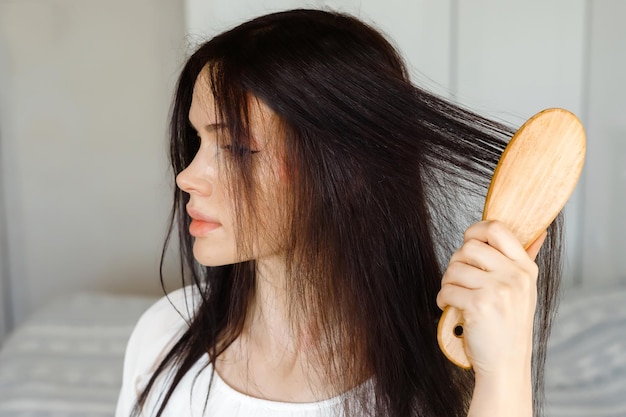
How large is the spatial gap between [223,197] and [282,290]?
0.15 metres

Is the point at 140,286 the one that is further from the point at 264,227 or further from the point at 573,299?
the point at 264,227

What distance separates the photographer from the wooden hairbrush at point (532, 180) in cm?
58

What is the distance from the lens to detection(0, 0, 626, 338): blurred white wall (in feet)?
5.28

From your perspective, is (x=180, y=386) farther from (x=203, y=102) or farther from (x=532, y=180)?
(x=532, y=180)

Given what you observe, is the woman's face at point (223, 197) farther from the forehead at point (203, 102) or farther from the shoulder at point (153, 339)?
the shoulder at point (153, 339)

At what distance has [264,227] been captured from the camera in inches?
30.2

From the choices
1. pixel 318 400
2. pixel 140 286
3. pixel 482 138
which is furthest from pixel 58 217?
pixel 482 138

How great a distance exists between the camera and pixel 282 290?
85 cm

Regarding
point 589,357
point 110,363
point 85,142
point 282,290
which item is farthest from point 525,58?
point 85,142

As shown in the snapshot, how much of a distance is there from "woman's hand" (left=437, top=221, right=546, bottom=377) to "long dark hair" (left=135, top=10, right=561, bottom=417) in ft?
0.54

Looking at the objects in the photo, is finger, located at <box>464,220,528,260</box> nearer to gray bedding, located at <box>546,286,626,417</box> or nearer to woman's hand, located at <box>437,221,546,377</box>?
woman's hand, located at <box>437,221,546,377</box>

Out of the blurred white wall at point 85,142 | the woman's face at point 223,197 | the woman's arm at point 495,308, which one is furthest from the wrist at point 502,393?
the blurred white wall at point 85,142

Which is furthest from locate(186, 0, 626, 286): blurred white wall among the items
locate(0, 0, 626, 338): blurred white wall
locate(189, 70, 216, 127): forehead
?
locate(189, 70, 216, 127): forehead

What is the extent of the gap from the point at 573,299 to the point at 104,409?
950mm
